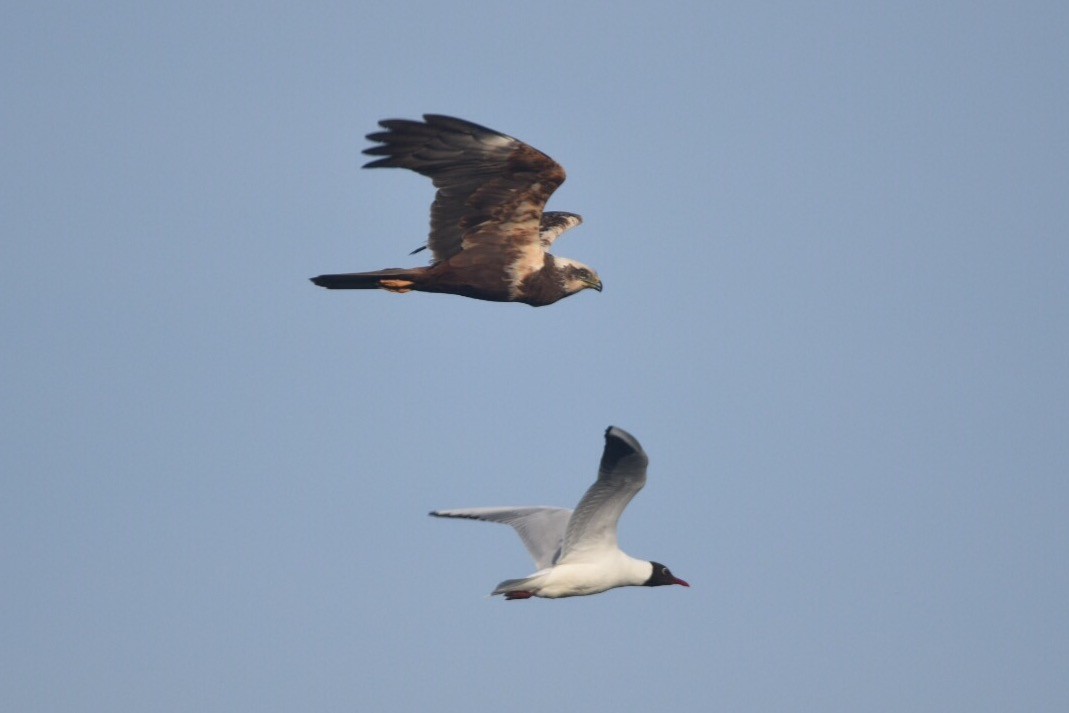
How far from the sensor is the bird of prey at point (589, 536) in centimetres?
1590

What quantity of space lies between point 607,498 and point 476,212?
3349 mm

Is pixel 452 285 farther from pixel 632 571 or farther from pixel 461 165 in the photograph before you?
pixel 632 571

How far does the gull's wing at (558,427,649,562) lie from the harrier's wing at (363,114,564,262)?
10.2 feet

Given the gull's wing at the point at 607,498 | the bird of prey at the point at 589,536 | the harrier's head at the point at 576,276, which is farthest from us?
the harrier's head at the point at 576,276

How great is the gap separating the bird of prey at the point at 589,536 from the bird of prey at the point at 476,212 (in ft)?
7.59

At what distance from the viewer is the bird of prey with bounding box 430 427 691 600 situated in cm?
1590

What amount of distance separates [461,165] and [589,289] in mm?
2761

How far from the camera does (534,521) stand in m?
18.4

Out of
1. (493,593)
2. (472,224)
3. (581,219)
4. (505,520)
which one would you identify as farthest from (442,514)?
(581,219)

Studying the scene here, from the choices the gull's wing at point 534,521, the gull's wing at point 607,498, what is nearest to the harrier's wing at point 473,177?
the gull's wing at point 534,521

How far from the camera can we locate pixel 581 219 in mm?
20422

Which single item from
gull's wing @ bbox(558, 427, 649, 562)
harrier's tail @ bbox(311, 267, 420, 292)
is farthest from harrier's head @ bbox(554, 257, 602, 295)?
gull's wing @ bbox(558, 427, 649, 562)

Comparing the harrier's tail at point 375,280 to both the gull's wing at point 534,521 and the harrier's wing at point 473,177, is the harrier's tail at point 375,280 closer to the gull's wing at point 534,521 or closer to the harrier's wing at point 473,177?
the harrier's wing at point 473,177

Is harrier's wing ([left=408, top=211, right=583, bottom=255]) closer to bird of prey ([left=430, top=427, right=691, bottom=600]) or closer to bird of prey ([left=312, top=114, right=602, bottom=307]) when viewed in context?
bird of prey ([left=312, top=114, right=602, bottom=307])
